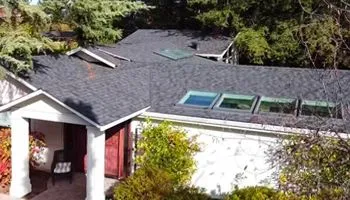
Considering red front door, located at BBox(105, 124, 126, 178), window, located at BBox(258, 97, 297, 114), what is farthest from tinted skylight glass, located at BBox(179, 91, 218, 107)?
red front door, located at BBox(105, 124, 126, 178)

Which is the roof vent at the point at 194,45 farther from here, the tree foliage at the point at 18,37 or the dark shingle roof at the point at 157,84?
the tree foliage at the point at 18,37

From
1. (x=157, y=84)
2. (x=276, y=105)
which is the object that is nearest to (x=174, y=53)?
(x=157, y=84)

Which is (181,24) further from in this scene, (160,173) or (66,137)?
(160,173)

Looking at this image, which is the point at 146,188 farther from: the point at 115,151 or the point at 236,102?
the point at 115,151

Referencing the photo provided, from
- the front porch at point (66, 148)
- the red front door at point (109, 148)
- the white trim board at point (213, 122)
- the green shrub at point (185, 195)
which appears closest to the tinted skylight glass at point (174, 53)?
the red front door at point (109, 148)

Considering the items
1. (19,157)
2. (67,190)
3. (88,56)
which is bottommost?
(67,190)

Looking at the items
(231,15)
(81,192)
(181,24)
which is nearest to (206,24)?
(231,15)
